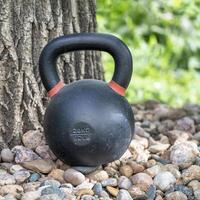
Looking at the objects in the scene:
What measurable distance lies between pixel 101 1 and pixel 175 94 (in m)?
1.03

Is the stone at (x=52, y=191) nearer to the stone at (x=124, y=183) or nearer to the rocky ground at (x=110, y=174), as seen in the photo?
the rocky ground at (x=110, y=174)

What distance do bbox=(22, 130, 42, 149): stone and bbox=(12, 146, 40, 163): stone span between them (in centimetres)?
4

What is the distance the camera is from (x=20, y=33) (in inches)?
104

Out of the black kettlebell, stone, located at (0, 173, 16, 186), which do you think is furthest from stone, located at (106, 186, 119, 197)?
stone, located at (0, 173, 16, 186)

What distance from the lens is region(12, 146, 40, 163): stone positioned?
2.57 metres

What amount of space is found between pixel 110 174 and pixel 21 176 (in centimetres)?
33

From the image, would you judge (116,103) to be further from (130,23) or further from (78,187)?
(130,23)

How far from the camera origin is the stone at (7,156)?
2.59 meters

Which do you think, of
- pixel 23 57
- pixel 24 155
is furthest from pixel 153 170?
pixel 23 57

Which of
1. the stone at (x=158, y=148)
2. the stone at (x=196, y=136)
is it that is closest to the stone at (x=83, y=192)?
the stone at (x=158, y=148)

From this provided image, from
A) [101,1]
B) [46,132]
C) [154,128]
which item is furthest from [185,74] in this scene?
[46,132]

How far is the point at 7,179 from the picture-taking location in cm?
241

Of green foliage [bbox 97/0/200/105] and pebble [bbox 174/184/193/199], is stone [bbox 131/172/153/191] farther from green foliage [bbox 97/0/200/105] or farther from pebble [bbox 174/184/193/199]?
green foliage [bbox 97/0/200/105]

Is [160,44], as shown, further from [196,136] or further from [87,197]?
[87,197]
